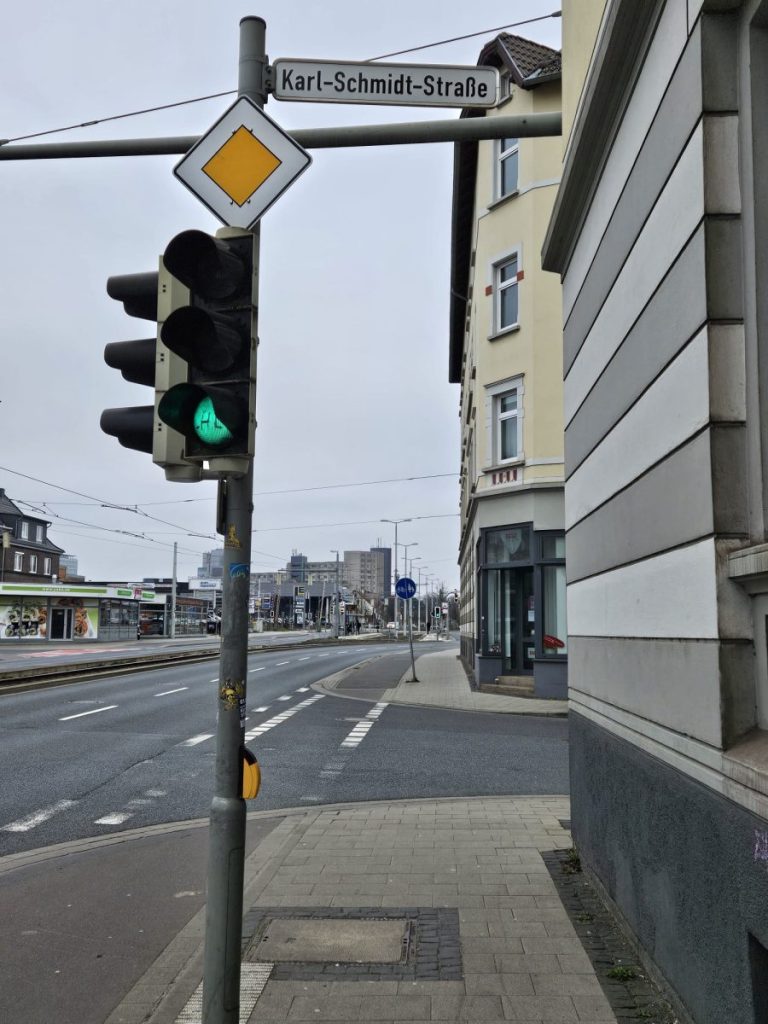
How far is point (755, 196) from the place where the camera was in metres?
3.04

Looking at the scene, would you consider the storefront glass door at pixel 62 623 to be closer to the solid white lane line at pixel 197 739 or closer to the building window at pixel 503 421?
the building window at pixel 503 421

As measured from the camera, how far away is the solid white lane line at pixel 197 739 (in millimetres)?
12461

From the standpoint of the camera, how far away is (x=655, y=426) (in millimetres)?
3926

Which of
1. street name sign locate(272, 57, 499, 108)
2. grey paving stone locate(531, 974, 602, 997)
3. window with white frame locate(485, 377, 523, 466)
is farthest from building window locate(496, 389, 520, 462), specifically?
grey paving stone locate(531, 974, 602, 997)

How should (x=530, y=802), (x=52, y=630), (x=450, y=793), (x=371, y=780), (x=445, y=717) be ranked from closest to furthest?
(x=530, y=802)
(x=450, y=793)
(x=371, y=780)
(x=445, y=717)
(x=52, y=630)

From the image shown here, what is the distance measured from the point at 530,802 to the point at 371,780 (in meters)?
2.09

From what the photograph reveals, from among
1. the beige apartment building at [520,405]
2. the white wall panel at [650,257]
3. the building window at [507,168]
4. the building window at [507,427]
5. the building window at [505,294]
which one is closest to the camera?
the white wall panel at [650,257]

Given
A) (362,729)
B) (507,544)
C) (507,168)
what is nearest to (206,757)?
(362,729)

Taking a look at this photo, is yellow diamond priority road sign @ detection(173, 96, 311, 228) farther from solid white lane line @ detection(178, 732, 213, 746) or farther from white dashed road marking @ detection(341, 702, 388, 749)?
solid white lane line @ detection(178, 732, 213, 746)

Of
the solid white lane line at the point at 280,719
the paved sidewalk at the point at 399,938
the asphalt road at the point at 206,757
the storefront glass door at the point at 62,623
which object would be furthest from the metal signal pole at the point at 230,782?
the storefront glass door at the point at 62,623

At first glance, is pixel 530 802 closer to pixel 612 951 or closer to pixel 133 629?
pixel 612 951

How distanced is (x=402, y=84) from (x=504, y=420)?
16.2m

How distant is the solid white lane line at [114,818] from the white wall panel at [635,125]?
19.3 feet

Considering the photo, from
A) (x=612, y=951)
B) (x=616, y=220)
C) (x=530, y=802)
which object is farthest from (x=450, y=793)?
(x=616, y=220)
